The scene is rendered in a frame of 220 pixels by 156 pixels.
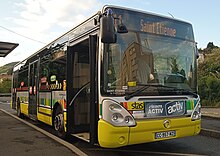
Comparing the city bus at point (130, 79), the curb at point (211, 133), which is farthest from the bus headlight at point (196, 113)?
the curb at point (211, 133)

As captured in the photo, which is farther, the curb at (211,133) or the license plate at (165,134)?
the curb at (211,133)

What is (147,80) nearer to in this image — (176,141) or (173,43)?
(173,43)

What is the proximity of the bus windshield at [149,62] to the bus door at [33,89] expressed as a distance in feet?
18.4

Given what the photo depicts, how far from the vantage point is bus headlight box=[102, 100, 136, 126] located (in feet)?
17.2

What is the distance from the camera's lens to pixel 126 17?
5.66m

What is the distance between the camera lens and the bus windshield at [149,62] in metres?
5.42

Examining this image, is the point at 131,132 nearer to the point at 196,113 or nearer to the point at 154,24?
the point at 196,113

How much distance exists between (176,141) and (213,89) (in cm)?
1423

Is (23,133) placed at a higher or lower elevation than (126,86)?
lower

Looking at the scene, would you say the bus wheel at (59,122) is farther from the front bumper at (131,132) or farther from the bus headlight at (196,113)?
the bus headlight at (196,113)

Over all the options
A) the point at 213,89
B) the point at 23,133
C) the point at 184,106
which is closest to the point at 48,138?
the point at 23,133

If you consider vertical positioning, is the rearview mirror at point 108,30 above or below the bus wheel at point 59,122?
above

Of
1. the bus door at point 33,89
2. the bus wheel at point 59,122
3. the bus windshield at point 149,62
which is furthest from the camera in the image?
the bus door at point 33,89

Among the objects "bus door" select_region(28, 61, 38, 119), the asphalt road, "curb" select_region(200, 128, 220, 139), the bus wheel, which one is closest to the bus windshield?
the asphalt road
